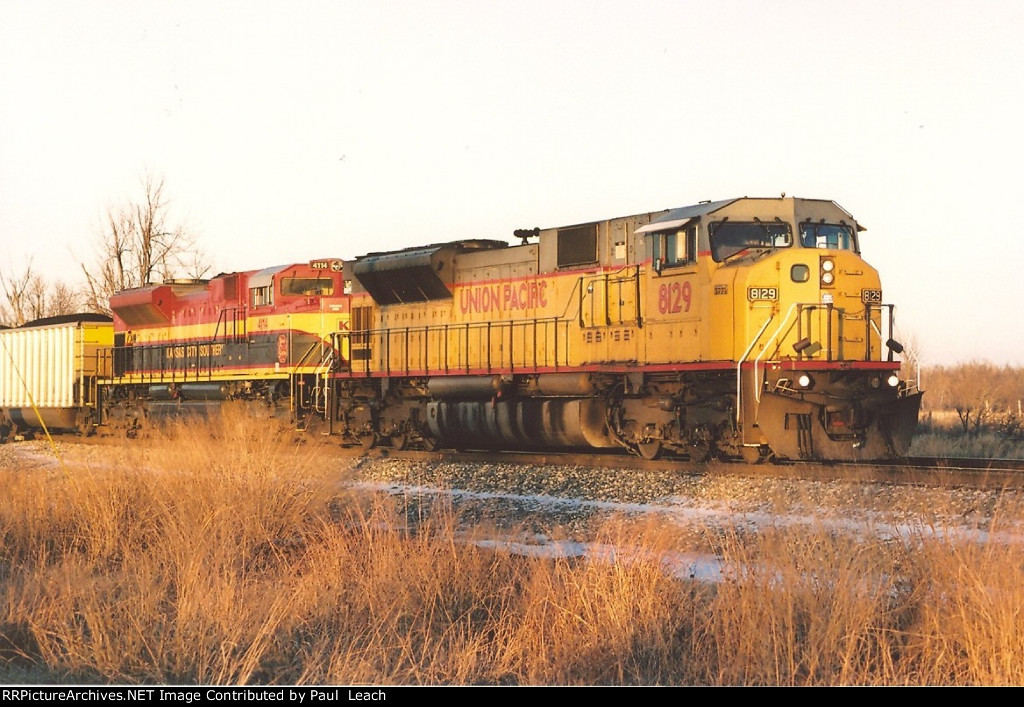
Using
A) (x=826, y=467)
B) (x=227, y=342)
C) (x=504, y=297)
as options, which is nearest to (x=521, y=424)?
(x=504, y=297)

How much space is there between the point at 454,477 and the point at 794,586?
8.48 m

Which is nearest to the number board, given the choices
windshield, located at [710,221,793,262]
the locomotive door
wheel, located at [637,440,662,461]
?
windshield, located at [710,221,793,262]

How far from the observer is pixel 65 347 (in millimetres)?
26719

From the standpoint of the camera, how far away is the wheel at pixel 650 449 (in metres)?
14.5

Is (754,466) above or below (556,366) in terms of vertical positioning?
below

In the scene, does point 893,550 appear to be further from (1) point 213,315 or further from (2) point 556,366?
(1) point 213,315

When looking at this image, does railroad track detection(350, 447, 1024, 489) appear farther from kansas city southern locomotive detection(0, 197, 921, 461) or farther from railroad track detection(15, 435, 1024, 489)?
kansas city southern locomotive detection(0, 197, 921, 461)

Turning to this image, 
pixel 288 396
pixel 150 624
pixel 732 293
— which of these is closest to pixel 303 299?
pixel 288 396

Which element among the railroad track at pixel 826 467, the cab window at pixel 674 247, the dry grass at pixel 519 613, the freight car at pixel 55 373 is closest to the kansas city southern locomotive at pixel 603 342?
the cab window at pixel 674 247

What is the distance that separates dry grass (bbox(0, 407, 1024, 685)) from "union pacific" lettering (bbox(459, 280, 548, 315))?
7844 mm

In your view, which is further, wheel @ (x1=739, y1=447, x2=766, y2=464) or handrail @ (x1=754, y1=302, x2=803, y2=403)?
wheel @ (x1=739, y1=447, x2=766, y2=464)

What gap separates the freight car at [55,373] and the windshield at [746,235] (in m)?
17.2

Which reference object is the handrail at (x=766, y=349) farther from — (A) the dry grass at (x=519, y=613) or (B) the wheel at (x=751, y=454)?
(A) the dry grass at (x=519, y=613)

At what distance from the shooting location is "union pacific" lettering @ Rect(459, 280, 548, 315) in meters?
16.3
